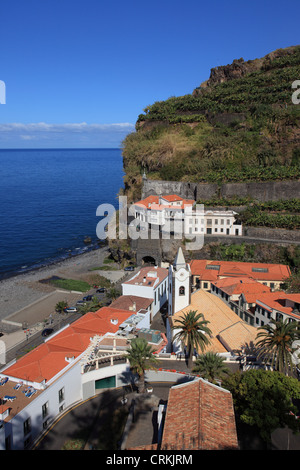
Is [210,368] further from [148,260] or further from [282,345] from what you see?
[148,260]

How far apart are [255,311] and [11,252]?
50.4 metres

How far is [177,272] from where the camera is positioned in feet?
93.9

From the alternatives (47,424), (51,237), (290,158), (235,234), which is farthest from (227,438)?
(51,237)

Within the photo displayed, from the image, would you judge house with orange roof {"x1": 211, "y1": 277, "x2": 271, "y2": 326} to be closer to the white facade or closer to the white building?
the white building

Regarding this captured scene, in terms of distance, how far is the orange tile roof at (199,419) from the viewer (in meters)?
13.8

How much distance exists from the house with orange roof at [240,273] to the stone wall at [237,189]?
1165 cm

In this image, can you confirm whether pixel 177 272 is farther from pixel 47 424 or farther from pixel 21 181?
pixel 21 181

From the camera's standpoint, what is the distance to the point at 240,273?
35750 millimetres

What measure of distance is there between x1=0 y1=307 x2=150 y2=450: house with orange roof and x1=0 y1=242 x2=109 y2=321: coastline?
60.2 feet

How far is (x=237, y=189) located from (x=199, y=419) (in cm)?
3668

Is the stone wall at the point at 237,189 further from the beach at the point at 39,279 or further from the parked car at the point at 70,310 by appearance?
the parked car at the point at 70,310

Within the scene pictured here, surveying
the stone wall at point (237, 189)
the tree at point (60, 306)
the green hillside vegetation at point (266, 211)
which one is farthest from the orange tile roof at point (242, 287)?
the tree at point (60, 306)

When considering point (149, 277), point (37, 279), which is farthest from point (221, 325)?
point (37, 279)
